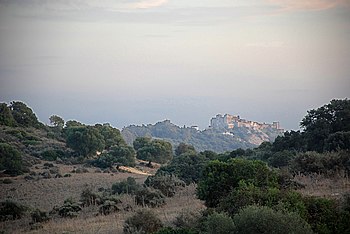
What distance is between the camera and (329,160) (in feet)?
63.2

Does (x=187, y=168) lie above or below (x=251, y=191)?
below

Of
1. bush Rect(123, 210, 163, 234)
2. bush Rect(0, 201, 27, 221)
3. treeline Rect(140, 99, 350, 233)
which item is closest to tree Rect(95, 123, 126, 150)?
treeline Rect(140, 99, 350, 233)

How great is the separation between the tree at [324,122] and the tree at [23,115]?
2138 inches

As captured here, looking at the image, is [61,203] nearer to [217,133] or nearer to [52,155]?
[52,155]

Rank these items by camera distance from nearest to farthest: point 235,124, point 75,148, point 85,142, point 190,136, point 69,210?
point 69,210, point 85,142, point 75,148, point 190,136, point 235,124

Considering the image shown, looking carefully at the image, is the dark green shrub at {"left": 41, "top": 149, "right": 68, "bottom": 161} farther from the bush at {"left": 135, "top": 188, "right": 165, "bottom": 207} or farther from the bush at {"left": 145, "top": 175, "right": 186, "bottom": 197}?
the bush at {"left": 135, "top": 188, "right": 165, "bottom": 207}

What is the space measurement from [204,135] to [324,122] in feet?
358

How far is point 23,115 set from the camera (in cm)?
7875

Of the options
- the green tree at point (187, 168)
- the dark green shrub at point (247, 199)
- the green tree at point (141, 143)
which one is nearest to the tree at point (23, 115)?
the green tree at point (141, 143)

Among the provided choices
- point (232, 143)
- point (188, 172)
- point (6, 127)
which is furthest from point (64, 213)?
point (232, 143)

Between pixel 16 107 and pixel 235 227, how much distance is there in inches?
3145

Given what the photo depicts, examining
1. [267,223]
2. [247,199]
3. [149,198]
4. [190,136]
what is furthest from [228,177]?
[190,136]

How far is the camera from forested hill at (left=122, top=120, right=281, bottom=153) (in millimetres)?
125625

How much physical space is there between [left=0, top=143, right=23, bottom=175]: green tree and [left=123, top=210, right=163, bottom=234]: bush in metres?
29.8
